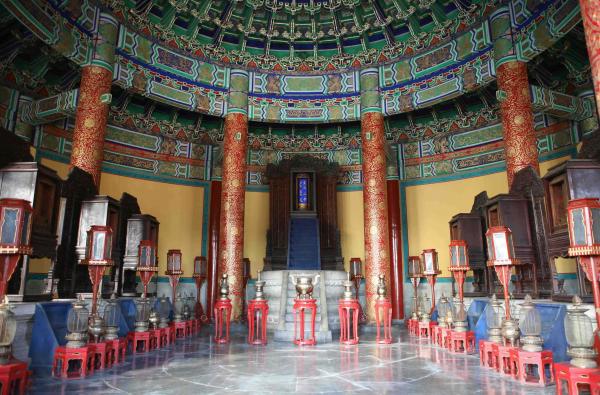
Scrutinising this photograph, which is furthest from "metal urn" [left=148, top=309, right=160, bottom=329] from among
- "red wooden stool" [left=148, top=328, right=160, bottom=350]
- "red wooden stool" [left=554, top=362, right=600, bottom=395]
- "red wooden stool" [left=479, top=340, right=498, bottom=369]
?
"red wooden stool" [left=554, top=362, right=600, bottom=395]

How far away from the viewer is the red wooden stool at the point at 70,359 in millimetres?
3990

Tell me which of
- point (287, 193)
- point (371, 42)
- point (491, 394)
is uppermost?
point (371, 42)

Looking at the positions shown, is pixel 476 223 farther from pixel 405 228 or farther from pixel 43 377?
pixel 43 377

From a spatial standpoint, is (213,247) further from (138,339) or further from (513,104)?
(513,104)

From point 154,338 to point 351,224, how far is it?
7429 millimetres

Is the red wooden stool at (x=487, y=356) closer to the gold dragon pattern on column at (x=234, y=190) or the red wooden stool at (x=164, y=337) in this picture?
the red wooden stool at (x=164, y=337)

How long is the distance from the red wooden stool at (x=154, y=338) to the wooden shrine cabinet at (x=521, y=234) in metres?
5.12

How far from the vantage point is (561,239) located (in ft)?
17.6

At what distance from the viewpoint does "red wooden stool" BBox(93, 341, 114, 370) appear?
436cm

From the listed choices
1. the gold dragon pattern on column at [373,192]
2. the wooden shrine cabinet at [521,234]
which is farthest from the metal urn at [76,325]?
the gold dragon pattern on column at [373,192]

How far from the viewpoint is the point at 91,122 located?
8125 millimetres

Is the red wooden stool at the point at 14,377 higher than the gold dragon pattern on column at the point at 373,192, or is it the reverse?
the gold dragon pattern on column at the point at 373,192

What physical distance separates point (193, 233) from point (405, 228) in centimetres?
579

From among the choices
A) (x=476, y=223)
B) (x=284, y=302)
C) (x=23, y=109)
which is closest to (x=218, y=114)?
(x=23, y=109)
